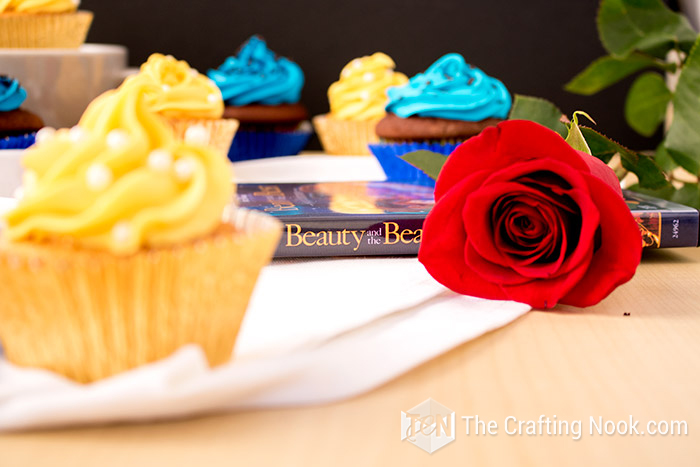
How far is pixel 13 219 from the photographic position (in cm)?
49

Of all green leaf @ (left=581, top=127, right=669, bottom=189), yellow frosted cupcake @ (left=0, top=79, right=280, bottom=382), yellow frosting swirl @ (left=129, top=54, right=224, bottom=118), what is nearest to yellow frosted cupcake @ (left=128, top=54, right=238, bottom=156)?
yellow frosting swirl @ (left=129, top=54, right=224, bottom=118)

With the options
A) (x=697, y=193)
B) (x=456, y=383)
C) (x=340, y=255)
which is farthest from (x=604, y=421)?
(x=697, y=193)

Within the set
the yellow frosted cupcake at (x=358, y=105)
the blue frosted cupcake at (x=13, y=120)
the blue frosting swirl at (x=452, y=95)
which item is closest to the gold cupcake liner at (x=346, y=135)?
the yellow frosted cupcake at (x=358, y=105)

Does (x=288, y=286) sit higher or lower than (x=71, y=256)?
lower

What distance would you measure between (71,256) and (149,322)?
0.06 meters

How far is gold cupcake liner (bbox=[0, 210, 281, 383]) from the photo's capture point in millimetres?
458

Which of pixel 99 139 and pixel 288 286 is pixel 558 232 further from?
pixel 99 139

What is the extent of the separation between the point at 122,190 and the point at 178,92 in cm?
86

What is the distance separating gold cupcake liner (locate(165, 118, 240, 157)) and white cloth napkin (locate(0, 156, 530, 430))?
0.53m

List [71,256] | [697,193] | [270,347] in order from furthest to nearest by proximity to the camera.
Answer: [697,193], [270,347], [71,256]

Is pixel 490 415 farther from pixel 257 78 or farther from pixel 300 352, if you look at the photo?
pixel 257 78

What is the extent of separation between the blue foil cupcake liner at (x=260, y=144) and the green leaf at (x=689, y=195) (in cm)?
93

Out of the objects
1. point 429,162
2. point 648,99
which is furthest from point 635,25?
point 429,162

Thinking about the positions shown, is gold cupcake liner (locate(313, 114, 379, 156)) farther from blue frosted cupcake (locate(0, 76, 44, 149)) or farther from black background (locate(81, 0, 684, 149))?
blue frosted cupcake (locate(0, 76, 44, 149))
